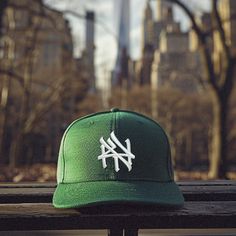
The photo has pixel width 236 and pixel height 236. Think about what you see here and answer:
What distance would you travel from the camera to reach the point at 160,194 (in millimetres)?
1526

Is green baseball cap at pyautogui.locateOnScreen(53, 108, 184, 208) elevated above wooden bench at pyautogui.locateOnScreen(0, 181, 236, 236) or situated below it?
above

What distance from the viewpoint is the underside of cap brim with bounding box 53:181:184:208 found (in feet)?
4.78

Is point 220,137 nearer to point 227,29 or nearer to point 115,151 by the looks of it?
point 227,29

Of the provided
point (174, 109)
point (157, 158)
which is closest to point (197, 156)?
point (174, 109)

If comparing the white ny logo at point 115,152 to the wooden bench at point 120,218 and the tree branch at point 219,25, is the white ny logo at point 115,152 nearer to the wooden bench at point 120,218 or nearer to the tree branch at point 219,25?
the wooden bench at point 120,218

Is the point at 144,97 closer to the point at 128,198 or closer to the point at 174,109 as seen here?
the point at 174,109

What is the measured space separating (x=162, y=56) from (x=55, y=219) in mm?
45696

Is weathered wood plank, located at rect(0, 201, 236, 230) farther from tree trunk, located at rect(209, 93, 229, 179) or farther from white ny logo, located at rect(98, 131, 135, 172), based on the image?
tree trunk, located at rect(209, 93, 229, 179)

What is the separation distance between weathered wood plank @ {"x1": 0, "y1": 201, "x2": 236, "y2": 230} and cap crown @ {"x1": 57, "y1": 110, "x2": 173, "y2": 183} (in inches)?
4.7

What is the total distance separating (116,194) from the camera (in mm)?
1464

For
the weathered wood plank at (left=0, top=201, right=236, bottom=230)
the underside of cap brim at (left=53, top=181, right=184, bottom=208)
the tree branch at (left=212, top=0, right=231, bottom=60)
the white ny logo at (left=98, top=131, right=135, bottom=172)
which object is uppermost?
the tree branch at (left=212, top=0, right=231, bottom=60)

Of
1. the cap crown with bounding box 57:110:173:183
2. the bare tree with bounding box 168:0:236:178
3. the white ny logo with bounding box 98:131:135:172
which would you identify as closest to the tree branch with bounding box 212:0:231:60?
the bare tree with bounding box 168:0:236:178

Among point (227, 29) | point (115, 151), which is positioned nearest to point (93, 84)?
point (227, 29)

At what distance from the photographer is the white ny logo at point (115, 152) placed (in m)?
1.56
